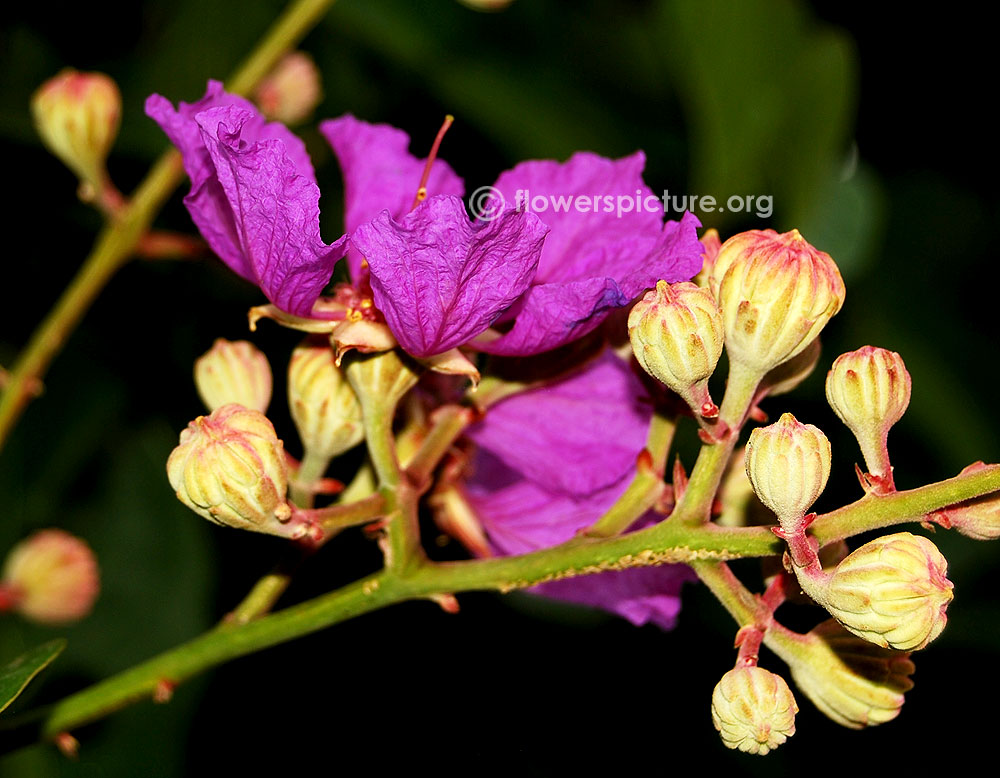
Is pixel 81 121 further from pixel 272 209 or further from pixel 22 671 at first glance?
pixel 22 671

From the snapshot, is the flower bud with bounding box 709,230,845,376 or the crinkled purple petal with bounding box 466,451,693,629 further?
the crinkled purple petal with bounding box 466,451,693,629

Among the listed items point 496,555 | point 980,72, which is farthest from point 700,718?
point 980,72

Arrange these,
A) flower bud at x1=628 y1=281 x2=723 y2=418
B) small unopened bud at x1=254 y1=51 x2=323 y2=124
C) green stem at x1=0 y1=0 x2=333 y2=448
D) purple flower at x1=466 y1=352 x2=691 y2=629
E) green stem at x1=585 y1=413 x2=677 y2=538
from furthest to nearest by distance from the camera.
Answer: small unopened bud at x1=254 y1=51 x2=323 y2=124, green stem at x1=0 y1=0 x2=333 y2=448, purple flower at x1=466 y1=352 x2=691 y2=629, green stem at x1=585 y1=413 x2=677 y2=538, flower bud at x1=628 y1=281 x2=723 y2=418

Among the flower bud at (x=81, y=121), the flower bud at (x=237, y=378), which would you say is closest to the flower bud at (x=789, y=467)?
the flower bud at (x=237, y=378)

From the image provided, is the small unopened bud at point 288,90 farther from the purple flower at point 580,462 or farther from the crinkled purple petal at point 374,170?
the purple flower at point 580,462

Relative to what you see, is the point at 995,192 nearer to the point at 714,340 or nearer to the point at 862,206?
the point at 862,206

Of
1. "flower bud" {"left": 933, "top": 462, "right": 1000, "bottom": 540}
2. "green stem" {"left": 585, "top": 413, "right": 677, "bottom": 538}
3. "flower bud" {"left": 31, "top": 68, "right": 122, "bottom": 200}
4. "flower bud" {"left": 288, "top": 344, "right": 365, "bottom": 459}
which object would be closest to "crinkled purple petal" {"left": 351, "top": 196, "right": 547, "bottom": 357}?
"flower bud" {"left": 288, "top": 344, "right": 365, "bottom": 459}

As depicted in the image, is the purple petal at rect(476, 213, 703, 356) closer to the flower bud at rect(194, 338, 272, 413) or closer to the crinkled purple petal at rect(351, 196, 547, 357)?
the crinkled purple petal at rect(351, 196, 547, 357)
